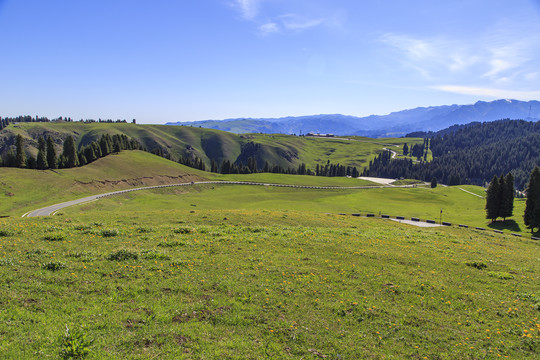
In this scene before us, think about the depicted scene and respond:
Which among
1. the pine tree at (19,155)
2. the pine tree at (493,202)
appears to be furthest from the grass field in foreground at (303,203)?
the pine tree at (19,155)

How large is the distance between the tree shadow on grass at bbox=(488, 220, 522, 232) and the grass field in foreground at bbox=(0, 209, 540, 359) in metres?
60.0

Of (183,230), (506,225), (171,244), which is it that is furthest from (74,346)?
(506,225)

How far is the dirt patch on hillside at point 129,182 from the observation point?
299 ft

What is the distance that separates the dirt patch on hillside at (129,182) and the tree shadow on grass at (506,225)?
109745 millimetres

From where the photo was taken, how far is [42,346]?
9656mm

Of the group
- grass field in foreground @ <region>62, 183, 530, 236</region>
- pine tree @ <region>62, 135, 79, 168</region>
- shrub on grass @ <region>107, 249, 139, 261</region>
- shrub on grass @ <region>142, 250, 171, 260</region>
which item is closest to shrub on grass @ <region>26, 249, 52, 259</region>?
shrub on grass @ <region>107, 249, 139, 261</region>

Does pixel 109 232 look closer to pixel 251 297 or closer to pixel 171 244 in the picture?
pixel 171 244

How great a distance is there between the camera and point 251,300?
14.5 m

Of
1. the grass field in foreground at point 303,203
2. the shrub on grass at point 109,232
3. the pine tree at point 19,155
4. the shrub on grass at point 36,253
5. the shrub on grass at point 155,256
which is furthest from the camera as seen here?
the pine tree at point 19,155

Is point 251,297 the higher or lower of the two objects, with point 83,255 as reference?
lower

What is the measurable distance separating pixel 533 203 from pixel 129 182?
404ft

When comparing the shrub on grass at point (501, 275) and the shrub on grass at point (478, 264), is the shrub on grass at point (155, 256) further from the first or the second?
the shrub on grass at point (478, 264)

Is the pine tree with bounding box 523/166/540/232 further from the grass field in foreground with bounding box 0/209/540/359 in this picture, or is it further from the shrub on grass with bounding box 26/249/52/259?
the shrub on grass with bounding box 26/249/52/259

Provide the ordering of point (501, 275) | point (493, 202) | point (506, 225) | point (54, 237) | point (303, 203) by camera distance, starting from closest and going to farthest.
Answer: point (501, 275)
point (54, 237)
point (506, 225)
point (493, 202)
point (303, 203)
